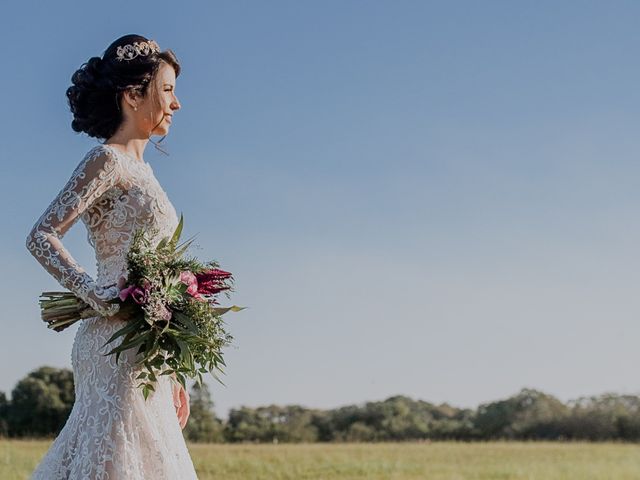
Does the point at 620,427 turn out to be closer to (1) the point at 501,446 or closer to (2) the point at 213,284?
(1) the point at 501,446

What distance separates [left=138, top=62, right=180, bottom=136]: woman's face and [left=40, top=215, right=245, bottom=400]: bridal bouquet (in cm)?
61

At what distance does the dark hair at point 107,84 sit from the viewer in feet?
15.7

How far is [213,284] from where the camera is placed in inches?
178

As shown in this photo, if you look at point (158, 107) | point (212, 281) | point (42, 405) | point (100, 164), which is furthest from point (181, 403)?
point (42, 405)

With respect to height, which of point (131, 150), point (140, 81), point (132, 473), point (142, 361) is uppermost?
point (140, 81)

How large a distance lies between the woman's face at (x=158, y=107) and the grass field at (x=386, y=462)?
7325mm

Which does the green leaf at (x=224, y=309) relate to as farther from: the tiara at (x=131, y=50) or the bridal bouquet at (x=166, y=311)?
the tiara at (x=131, y=50)

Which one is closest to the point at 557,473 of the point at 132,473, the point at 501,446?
the point at 501,446

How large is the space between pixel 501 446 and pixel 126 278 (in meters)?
15.6

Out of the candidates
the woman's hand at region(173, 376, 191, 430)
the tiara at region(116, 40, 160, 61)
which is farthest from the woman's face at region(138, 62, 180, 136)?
the woman's hand at region(173, 376, 191, 430)

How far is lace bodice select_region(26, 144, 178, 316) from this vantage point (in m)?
4.40

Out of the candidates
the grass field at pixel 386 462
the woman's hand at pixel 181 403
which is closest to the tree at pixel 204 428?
the grass field at pixel 386 462

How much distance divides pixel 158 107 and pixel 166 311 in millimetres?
1159

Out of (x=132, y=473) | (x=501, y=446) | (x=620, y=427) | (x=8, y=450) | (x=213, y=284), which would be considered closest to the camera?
(x=132, y=473)
